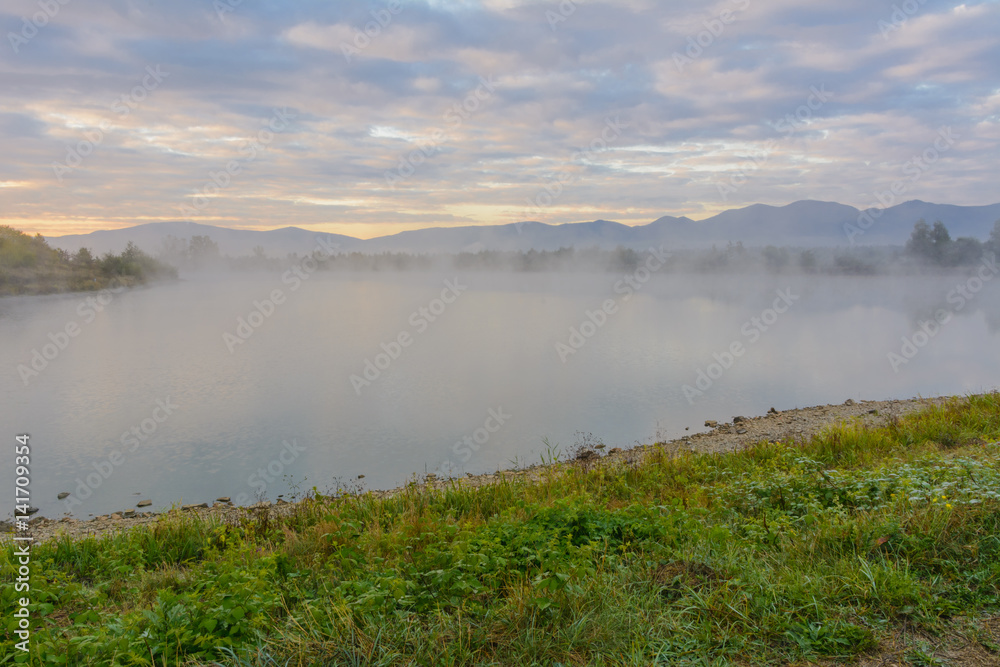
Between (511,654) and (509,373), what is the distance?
15.8m

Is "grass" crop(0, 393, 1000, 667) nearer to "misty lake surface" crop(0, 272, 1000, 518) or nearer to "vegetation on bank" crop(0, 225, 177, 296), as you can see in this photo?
"misty lake surface" crop(0, 272, 1000, 518)

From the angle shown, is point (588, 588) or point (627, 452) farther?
point (627, 452)

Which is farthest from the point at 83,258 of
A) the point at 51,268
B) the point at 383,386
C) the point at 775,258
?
the point at 775,258

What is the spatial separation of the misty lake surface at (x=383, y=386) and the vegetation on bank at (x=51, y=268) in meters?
9.51

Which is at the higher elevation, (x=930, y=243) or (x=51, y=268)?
(x=930, y=243)

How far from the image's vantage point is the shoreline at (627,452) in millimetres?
7559

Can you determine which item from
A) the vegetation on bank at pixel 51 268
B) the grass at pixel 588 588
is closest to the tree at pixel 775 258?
Result: the vegetation on bank at pixel 51 268

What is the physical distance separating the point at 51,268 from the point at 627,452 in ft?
179

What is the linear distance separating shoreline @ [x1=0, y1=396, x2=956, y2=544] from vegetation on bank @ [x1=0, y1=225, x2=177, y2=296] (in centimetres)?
4699

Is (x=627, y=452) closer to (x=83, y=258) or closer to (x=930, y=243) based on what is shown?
(x=83, y=258)

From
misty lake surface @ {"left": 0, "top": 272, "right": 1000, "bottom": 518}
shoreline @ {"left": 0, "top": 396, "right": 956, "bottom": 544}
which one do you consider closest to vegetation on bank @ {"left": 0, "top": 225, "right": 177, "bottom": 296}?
misty lake surface @ {"left": 0, "top": 272, "right": 1000, "bottom": 518}

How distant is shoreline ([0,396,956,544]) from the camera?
298 inches

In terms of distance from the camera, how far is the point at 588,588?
11.0ft

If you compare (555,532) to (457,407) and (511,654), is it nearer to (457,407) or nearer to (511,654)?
(511,654)
